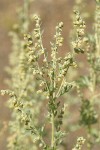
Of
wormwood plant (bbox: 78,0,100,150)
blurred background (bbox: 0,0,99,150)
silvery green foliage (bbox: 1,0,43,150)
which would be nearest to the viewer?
wormwood plant (bbox: 78,0,100,150)

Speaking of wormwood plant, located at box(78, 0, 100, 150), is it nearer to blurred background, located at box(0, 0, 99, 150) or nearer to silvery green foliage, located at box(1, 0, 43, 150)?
silvery green foliage, located at box(1, 0, 43, 150)

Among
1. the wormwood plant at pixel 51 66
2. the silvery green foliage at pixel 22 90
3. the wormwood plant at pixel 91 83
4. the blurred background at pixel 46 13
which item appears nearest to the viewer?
the wormwood plant at pixel 51 66

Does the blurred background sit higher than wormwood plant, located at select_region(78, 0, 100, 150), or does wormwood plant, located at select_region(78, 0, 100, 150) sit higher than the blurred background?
the blurred background

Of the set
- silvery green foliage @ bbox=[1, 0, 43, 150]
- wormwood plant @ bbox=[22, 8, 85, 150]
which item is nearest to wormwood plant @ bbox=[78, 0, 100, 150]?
silvery green foliage @ bbox=[1, 0, 43, 150]

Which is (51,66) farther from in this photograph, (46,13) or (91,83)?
(46,13)

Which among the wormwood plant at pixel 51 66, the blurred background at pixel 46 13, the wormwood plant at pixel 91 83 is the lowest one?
the wormwood plant at pixel 51 66

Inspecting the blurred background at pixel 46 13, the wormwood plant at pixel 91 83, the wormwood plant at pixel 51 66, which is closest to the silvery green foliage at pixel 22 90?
the wormwood plant at pixel 91 83

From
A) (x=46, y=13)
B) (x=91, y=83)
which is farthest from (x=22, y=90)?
(x=46, y=13)

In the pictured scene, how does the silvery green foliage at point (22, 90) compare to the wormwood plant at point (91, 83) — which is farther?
the silvery green foliage at point (22, 90)

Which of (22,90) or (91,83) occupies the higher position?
(22,90)

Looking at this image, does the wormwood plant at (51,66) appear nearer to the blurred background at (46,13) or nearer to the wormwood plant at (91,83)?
the wormwood plant at (91,83)

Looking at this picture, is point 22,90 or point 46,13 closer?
point 22,90
